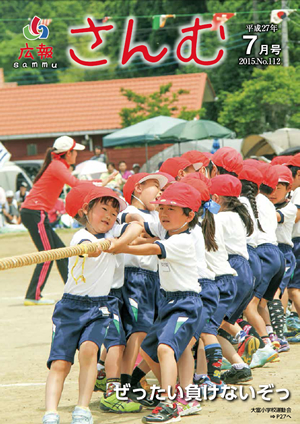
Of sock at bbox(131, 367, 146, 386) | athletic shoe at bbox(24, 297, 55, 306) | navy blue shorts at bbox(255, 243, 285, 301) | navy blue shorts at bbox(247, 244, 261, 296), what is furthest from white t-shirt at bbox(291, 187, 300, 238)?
athletic shoe at bbox(24, 297, 55, 306)

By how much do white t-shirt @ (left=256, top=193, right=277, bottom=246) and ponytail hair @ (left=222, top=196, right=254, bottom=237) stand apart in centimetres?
47

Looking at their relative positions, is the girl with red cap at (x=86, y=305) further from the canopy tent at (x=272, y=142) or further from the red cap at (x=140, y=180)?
the canopy tent at (x=272, y=142)

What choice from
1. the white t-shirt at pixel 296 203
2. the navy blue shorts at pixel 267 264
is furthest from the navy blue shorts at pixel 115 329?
the white t-shirt at pixel 296 203

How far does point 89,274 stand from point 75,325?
336mm

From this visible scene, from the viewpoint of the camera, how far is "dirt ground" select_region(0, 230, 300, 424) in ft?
17.0

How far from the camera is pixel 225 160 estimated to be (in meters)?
7.38

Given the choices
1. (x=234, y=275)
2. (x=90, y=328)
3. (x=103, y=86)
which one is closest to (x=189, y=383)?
(x=90, y=328)

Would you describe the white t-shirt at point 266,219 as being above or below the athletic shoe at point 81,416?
above

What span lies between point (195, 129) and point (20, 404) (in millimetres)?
12985

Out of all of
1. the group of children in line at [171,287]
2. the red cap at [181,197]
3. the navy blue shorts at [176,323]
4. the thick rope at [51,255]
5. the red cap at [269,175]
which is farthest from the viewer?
the red cap at [269,175]

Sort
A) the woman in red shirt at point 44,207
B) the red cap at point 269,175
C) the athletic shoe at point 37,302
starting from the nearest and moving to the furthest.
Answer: the red cap at point 269,175 < the woman in red shirt at point 44,207 < the athletic shoe at point 37,302

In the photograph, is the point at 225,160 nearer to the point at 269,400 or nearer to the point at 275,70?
the point at 269,400

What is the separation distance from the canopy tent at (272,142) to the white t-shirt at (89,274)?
44.9ft

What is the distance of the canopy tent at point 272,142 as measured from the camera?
18859 millimetres
